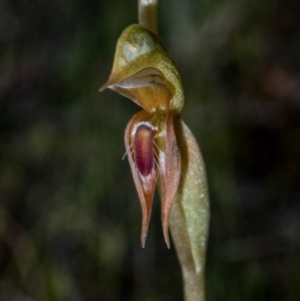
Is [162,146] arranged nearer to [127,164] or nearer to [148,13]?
[148,13]

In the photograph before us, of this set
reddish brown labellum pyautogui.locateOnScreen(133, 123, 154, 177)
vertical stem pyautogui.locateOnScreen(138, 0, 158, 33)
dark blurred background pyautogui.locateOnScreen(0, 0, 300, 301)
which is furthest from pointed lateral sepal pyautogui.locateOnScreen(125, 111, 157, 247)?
dark blurred background pyautogui.locateOnScreen(0, 0, 300, 301)

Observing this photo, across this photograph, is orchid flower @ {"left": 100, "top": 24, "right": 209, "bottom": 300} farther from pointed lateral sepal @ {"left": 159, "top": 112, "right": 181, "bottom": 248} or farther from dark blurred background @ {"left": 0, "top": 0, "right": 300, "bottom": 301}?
dark blurred background @ {"left": 0, "top": 0, "right": 300, "bottom": 301}

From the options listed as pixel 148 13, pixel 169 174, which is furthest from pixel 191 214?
pixel 148 13

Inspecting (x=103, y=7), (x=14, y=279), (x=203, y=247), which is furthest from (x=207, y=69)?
(x=203, y=247)

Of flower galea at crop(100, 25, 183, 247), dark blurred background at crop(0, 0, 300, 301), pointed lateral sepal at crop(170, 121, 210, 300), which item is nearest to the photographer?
flower galea at crop(100, 25, 183, 247)

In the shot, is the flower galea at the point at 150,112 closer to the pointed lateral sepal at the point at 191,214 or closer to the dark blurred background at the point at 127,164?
the pointed lateral sepal at the point at 191,214

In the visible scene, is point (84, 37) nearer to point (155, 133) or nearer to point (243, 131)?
point (243, 131)

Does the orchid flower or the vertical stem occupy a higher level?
the vertical stem
